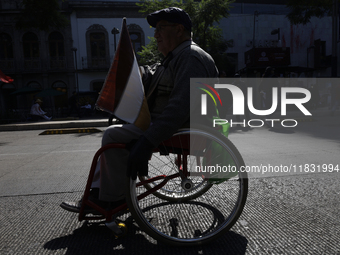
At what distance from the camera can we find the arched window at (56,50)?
85.1 feet

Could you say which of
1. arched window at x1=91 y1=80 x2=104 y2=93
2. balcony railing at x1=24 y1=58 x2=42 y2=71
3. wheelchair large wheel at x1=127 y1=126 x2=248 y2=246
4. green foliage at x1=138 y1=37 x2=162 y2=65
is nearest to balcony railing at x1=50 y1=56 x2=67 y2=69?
balcony railing at x1=24 y1=58 x2=42 y2=71

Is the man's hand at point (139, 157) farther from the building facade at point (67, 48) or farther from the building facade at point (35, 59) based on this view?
the building facade at point (35, 59)

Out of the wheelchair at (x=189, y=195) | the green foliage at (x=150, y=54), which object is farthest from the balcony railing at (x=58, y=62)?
the wheelchair at (x=189, y=195)

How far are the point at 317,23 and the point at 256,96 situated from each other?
1721cm

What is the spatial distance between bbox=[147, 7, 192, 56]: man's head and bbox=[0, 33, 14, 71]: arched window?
89.5 feet

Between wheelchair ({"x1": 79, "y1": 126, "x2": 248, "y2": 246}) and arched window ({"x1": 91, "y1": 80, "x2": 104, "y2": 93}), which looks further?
arched window ({"x1": 91, "y1": 80, "x2": 104, "y2": 93})

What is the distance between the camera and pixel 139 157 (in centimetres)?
185

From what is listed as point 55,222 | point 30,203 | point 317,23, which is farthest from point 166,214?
point 317,23

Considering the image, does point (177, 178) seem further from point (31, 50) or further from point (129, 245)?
point (31, 50)

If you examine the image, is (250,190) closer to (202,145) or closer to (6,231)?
(202,145)

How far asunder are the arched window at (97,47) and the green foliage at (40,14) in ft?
24.8

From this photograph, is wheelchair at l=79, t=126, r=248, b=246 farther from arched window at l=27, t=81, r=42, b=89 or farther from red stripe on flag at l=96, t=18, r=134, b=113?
arched window at l=27, t=81, r=42, b=89

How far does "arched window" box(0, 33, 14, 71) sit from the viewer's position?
25.8 m

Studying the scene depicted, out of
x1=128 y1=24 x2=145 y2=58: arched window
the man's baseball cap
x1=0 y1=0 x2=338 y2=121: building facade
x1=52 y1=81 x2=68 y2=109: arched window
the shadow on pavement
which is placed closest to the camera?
the shadow on pavement
